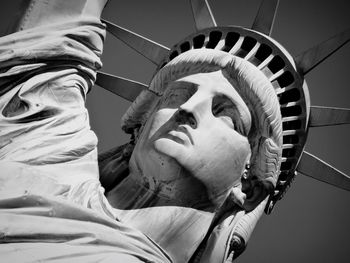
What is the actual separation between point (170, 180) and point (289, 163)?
2.49 m

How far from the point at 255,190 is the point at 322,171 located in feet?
5.94

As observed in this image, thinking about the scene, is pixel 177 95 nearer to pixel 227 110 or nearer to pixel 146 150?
pixel 227 110

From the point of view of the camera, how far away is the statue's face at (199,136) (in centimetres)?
622

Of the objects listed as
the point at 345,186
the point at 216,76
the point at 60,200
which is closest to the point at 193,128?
the point at 216,76

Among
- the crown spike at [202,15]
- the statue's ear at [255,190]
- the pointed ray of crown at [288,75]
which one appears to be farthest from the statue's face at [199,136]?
the crown spike at [202,15]

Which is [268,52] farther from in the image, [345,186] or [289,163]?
[345,186]

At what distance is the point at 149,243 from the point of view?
5633 mm

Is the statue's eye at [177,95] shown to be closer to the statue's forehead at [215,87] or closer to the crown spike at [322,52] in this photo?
the statue's forehead at [215,87]

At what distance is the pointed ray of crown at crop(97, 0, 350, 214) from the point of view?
8.10 meters

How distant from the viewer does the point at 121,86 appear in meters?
9.55

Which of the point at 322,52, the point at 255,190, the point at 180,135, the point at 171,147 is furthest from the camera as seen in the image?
the point at 322,52

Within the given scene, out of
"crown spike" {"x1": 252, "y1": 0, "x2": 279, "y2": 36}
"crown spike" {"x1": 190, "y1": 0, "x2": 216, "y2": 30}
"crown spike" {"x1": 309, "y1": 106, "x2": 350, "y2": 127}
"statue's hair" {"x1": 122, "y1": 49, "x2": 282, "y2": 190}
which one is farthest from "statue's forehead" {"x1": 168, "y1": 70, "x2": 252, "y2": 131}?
"crown spike" {"x1": 190, "y1": 0, "x2": 216, "y2": 30}

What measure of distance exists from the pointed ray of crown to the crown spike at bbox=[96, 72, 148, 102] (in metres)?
0.86

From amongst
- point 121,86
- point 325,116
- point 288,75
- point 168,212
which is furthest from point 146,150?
point 121,86
